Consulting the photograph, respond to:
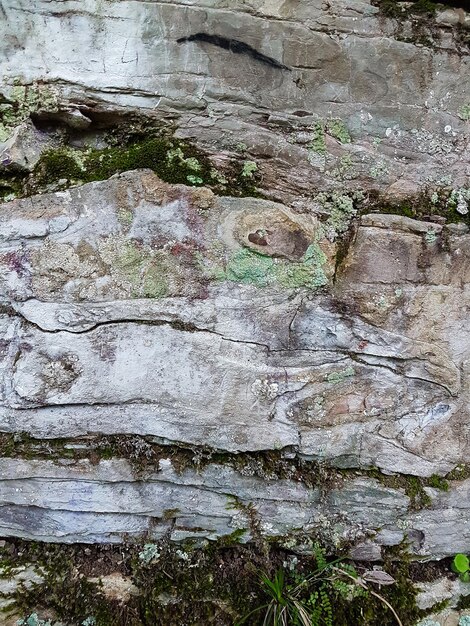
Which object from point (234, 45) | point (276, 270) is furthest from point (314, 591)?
point (234, 45)

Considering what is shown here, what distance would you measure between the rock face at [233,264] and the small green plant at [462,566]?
489 mm

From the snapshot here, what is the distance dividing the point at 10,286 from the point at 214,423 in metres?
1.20

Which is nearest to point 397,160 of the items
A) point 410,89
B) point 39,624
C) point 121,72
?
point 410,89

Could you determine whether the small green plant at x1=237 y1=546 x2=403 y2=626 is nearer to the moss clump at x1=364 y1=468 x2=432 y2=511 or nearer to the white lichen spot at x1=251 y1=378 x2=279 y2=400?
the moss clump at x1=364 y1=468 x2=432 y2=511

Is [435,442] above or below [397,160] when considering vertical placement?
below

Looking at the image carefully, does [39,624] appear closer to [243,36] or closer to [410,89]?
[243,36]

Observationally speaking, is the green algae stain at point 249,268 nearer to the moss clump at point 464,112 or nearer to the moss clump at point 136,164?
the moss clump at point 136,164

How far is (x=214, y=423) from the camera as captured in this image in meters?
2.43

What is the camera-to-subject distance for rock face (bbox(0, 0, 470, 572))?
2.32 metres

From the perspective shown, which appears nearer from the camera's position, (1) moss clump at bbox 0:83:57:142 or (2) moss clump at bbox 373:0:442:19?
(1) moss clump at bbox 0:83:57:142

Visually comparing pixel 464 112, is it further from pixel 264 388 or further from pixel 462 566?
pixel 462 566

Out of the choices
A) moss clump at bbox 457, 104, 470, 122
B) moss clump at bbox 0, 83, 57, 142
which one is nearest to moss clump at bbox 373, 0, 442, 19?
moss clump at bbox 457, 104, 470, 122

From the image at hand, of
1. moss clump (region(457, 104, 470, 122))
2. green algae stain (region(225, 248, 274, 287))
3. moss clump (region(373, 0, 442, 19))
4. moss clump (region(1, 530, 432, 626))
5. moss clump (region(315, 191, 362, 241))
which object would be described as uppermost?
moss clump (region(373, 0, 442, 19))

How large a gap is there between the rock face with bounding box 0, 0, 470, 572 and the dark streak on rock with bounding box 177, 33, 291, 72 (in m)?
0.01
